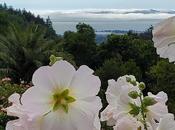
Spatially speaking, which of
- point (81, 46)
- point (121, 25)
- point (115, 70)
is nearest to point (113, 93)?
point (115, 70)

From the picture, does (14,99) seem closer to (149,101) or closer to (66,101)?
(66,101)

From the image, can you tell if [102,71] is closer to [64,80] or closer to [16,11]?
[64,80]

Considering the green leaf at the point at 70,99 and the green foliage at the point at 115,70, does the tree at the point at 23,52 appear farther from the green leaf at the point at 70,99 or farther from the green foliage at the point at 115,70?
the green leaf at the point at 70,99

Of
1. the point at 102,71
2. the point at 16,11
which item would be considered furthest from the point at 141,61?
the point at 16,11

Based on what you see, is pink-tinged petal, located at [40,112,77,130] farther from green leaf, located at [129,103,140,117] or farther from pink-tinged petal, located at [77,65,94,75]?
green leaf, located at [129,103,140,117]

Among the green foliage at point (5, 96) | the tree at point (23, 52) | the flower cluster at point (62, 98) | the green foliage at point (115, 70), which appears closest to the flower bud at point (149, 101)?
the flower cluster at point (62, 98)
